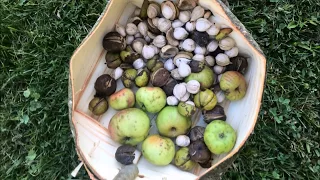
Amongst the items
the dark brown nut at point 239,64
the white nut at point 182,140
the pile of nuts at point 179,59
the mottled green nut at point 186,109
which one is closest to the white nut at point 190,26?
the pile of nuts at point 179,59


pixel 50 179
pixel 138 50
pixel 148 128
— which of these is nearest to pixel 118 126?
pixel 148 128

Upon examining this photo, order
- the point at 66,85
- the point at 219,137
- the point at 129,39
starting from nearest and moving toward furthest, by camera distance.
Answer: the point at 219,137 → the point at 129,39 → the point at 66,85

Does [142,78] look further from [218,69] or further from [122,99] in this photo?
[218,69]

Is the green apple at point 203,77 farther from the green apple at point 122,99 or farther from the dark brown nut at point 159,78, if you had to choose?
the green apple at point 122,99

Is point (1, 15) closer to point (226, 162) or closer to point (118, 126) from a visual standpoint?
point (118, 126)

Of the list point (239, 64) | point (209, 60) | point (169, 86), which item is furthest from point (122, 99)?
point (239, 64)
